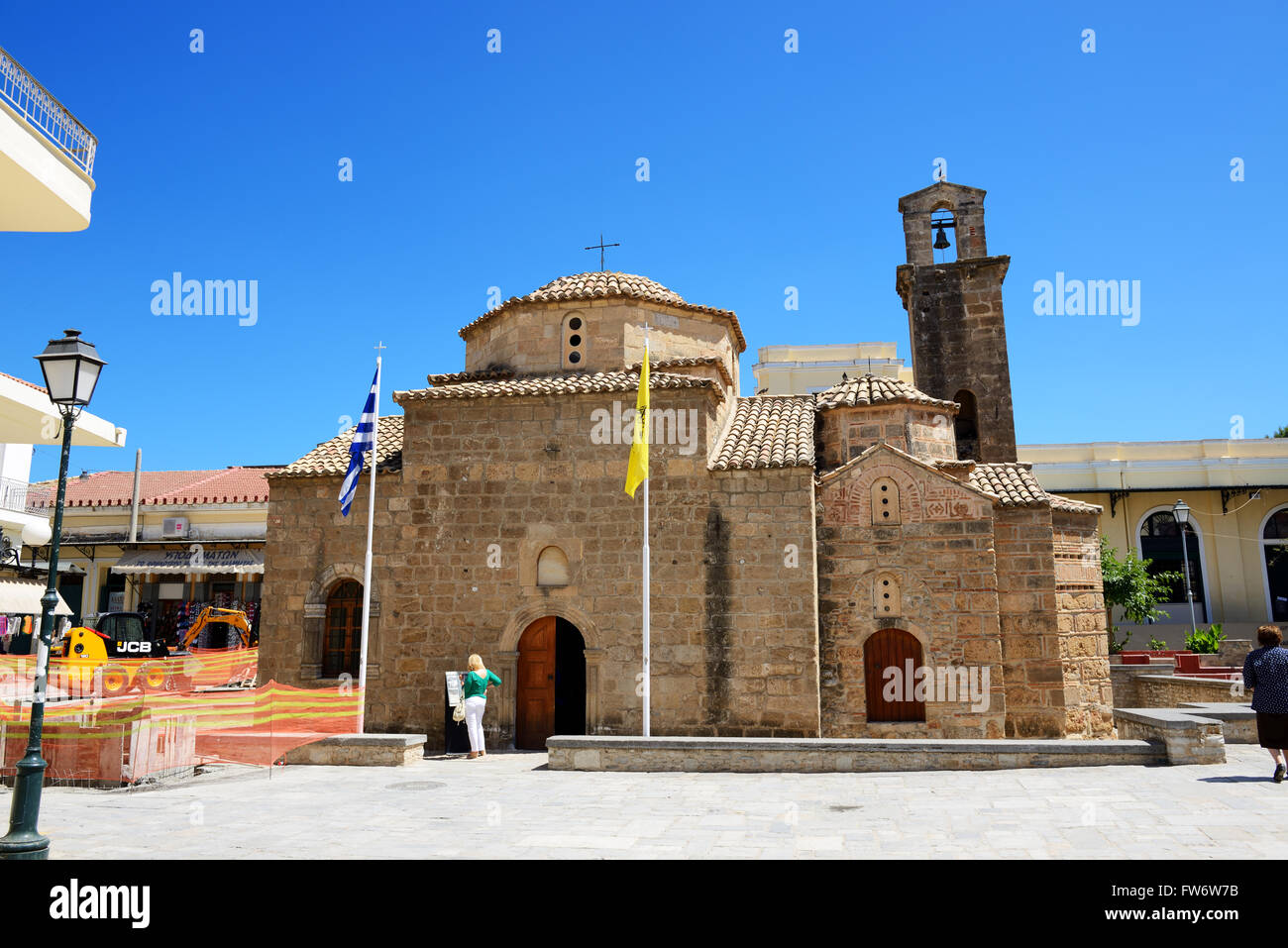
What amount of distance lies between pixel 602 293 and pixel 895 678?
8.81m

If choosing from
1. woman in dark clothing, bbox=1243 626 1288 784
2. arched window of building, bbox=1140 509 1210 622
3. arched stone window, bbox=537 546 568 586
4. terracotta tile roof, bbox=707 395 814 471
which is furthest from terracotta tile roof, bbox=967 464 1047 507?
arched window of building, bbox=1140 509 1210 622

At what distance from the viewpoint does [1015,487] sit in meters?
15.5

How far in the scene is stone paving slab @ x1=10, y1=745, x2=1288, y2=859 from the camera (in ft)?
20.7

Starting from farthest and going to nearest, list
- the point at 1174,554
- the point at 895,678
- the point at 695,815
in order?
the point at 1174,554, the point at 895,678, the point at 695,815

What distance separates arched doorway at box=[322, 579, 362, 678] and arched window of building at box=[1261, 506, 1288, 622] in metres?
29.8

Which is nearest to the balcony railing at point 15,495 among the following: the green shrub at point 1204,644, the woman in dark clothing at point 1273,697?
the woman in dark clothing at point 1273,697

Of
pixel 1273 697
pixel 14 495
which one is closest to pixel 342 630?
pixel 14 495

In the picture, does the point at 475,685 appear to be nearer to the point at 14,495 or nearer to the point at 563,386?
the point at 563,386

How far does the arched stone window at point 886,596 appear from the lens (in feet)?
46.9

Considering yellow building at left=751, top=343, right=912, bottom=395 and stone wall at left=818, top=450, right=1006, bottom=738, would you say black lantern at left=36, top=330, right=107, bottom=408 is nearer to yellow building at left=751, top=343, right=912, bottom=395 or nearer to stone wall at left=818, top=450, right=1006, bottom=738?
stone wall at left=818, top=450, right=1006, bottom=738

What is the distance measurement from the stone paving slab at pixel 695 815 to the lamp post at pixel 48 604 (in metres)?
0.34

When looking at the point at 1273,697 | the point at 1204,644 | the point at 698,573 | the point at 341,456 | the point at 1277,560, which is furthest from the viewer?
the point at 1277,560

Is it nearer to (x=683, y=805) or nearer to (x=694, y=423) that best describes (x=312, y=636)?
(x=694, y=423)

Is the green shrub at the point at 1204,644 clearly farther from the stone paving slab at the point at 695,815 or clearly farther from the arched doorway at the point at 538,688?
the arched doorway at the point at 538,688
